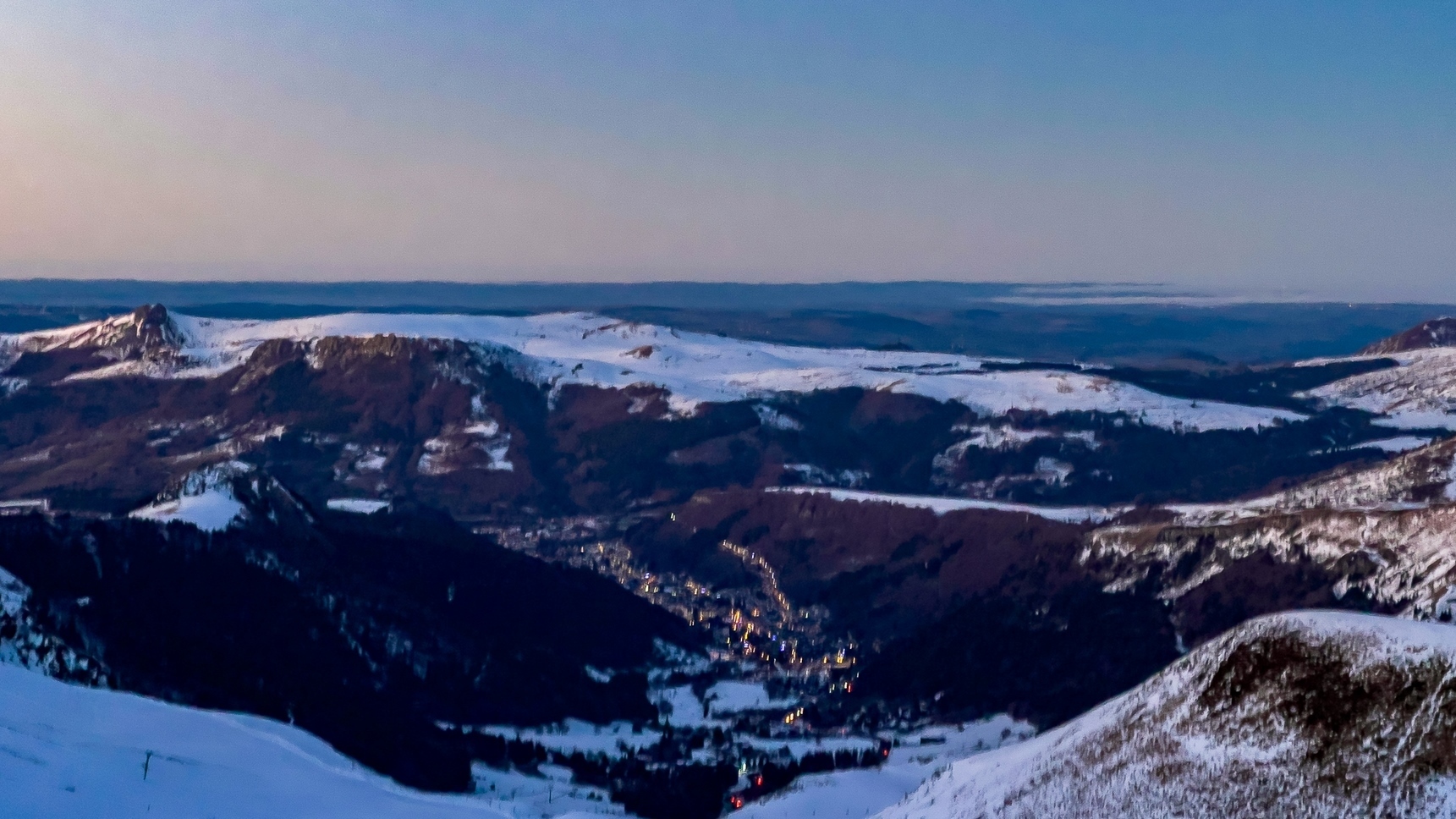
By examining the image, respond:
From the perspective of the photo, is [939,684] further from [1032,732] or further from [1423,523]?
[1423,523]

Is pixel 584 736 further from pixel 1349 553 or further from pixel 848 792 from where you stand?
pixel 1349 553

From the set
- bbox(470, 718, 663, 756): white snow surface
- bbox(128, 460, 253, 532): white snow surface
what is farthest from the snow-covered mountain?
bbox(128, 460, 253, 532): white snow surface

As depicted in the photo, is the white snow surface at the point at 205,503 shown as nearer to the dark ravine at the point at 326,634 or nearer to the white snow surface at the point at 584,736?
the dark ravine at the point at 326,634

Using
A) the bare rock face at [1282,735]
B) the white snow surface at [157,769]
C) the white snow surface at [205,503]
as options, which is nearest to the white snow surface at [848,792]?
the white snow surface at [157,769]

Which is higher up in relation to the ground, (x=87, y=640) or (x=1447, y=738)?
(x=1447, y=738)

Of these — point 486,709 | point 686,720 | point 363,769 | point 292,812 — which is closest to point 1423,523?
point 686,720

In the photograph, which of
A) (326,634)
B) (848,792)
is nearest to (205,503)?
(326,634)

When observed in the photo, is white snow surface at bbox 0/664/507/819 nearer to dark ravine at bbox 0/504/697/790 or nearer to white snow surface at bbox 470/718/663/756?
dark ravine at bbox 0/504/697/790
